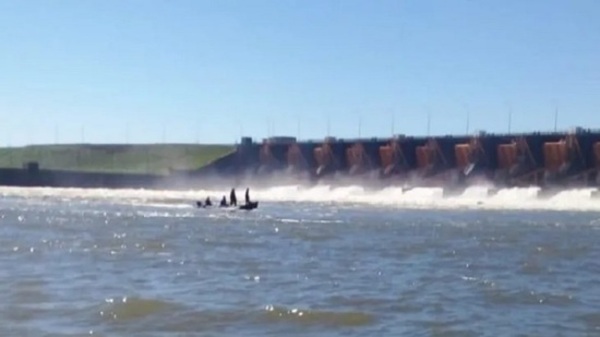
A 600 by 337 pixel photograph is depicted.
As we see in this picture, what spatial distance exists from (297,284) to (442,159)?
238ft

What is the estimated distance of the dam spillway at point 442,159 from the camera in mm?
80812

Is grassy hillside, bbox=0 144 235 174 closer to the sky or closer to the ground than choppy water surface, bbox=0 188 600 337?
closer to the sky

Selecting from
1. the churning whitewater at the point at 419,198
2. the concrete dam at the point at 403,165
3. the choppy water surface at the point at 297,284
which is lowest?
the choppy water surface at the point at 297,284

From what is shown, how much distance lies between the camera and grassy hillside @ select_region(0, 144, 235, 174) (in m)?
142

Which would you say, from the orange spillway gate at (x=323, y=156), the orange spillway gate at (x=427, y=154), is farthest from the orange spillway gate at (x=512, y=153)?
the orange spillway gate at (x=323, y=156)

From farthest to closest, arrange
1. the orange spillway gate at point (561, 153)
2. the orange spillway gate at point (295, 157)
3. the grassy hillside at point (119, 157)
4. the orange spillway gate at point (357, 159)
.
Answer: the grassy hillside at point (119, 157) < the orange spillway gate at point (295, 157) < the orange spillway gate at point (357, 159) < the orange spillway gate at point (561, 153)

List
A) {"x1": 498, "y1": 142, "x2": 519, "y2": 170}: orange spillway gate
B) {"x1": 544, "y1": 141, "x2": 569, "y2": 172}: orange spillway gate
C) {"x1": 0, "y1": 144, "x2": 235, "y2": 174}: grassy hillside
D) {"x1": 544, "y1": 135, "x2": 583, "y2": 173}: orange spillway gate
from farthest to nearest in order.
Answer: {"x1": 0, "y1": 144, "x2": 235, "y2": 174}: grassy hillside < {"x1": 498, "y1": 142, "x2": 519, "y2": 170}: orange spillway gate < {"x1": 544, "y1": 141, "x2": 569, "y2": 172}: orange spillway gate < {"x1": 544, "y1": 135, "x2": 583, "y2": 173}: orange spillway gate

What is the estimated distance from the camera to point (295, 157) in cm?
10694

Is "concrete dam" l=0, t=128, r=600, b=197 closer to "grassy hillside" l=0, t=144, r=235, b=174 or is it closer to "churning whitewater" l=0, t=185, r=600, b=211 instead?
"churning whitewater" l=0, t=185, r=600, b=211

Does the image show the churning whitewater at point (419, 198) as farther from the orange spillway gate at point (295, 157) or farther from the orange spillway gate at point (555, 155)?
the orange spillway gate at point (295, 157)

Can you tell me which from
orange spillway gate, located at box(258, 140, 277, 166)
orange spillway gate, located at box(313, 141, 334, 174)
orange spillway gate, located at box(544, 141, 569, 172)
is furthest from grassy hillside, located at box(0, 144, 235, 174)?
orange spillway gate, located at box(544, 141, 569, 172)

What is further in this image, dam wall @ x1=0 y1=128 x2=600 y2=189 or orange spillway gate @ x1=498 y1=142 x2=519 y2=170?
orange spillway gate @ x1=498 y1=142 x2=519 y2=170

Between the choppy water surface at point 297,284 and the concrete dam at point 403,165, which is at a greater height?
the concrete dam at point 403,165

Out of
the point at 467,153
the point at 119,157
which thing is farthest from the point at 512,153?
the point at 119,157
